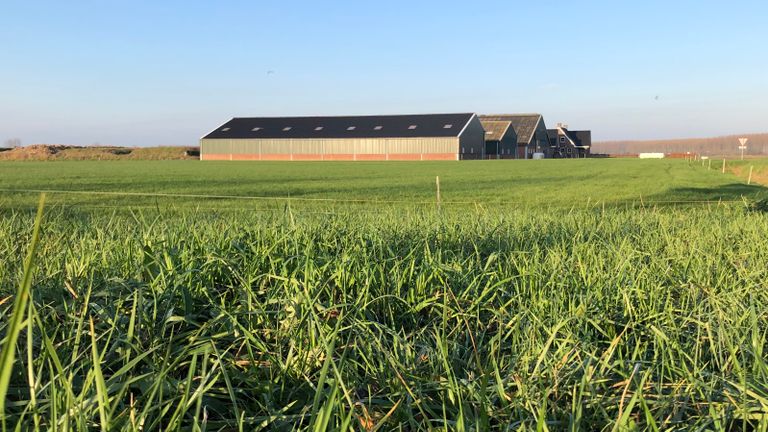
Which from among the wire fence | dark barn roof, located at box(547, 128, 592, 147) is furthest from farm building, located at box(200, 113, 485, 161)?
the wire fence

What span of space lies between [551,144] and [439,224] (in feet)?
326

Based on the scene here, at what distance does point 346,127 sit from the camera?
68500 mm

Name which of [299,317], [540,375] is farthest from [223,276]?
[540,375]

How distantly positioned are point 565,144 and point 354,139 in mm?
48928

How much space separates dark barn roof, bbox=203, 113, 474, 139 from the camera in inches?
2579

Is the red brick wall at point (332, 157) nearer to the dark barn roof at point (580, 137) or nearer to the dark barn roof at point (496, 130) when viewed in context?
the dark barn roof at point (496, 130)

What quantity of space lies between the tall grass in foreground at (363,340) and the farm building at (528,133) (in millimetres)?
81005

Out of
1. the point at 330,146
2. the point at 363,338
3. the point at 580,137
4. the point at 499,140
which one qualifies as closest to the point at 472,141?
the point at 499,140

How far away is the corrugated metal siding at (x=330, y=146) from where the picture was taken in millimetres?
64125

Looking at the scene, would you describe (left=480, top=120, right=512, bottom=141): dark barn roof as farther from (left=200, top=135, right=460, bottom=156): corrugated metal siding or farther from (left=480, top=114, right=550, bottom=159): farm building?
(left=200, top=135, right=460, bottom=156): corrugated metal siding

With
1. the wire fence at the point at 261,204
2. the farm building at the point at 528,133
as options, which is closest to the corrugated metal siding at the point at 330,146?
the farm building at the point at 528,133

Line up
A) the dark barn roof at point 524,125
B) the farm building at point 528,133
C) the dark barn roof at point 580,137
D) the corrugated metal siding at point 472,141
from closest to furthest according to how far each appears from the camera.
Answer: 1. the corrugated metal siding at point 472,141
2. the farm building at point 528,133
3. the dark barn roof at point 524,125
4. the dark barn roof at point 580,137

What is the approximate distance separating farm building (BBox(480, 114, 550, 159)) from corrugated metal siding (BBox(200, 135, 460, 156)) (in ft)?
68.3

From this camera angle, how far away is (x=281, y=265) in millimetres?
3211
